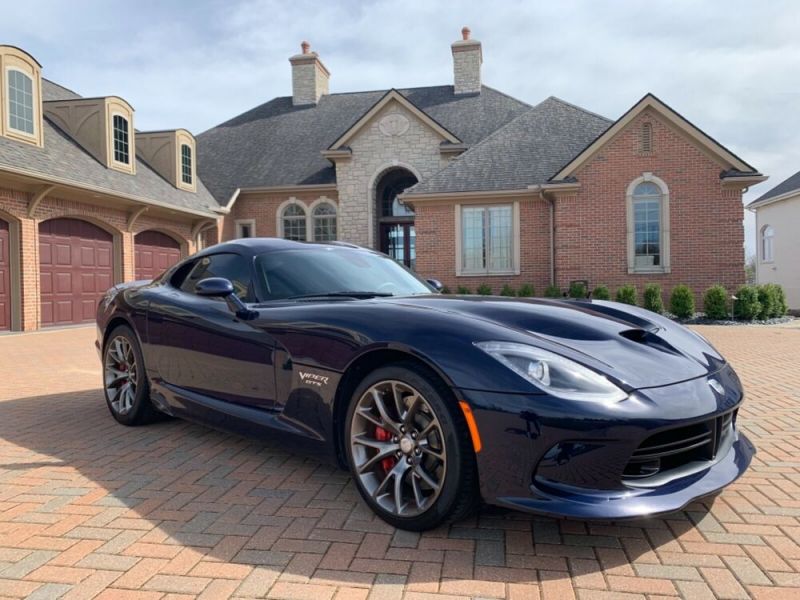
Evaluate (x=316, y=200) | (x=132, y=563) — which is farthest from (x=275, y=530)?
(x=316, y=200)

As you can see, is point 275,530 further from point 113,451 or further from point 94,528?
point 113,451

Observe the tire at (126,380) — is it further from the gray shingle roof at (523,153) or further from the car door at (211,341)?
the gray shingle roof at (523,153)

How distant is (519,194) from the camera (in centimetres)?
1617

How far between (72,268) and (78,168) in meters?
2.44

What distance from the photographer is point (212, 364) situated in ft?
11.8

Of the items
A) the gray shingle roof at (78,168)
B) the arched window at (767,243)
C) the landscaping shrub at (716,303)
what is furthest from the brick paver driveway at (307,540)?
the arched window at (767,243)

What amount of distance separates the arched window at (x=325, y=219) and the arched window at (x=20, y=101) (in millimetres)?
9515

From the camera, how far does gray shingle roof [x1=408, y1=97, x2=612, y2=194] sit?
53.7 ft

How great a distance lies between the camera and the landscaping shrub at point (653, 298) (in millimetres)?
14375

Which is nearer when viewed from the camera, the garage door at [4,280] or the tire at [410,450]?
the tire at [410,450]

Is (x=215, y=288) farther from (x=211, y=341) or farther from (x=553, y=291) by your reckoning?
(x=553, y=291)

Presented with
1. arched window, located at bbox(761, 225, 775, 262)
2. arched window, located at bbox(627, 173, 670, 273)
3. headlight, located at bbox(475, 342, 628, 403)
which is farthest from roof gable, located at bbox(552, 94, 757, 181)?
headlight, located at bbox(475, 342, 628, 403)

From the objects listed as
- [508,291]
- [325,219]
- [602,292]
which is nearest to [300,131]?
[325,219]

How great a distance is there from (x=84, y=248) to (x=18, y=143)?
2.87 m
